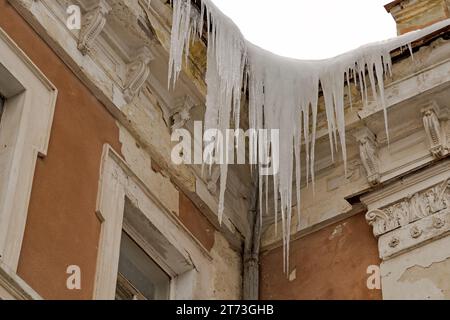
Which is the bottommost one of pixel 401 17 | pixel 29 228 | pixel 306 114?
pixel 29 228

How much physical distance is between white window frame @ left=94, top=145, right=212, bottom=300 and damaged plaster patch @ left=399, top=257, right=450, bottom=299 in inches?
55.6

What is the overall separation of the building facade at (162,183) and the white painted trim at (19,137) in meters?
0.01

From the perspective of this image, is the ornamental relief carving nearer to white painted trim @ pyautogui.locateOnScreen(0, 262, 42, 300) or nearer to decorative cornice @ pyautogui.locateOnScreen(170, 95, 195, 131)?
decorative cornice @ pyautogui.locateOnScreen(170, 95, 195, 131)

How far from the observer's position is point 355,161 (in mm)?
9906

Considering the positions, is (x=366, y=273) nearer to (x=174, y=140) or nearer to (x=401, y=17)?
(x=174, y=140)

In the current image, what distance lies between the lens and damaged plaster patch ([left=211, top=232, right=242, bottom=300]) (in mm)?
9367

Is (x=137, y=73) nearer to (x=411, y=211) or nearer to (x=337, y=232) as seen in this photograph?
(x=337, y=232)

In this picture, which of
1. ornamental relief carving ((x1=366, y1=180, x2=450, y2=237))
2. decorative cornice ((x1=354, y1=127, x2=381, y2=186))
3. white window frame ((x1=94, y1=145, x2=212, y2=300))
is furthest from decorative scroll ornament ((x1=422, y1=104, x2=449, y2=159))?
white window frame ((x1=94, y1=145, x2=212, y2=300))

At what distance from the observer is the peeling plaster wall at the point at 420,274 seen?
879 centimetres

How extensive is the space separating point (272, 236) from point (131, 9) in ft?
6.87

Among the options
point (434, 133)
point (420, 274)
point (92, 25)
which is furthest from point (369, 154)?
point (92, 25)

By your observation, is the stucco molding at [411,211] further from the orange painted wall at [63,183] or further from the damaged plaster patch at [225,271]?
the orange painted wall at [63,183]

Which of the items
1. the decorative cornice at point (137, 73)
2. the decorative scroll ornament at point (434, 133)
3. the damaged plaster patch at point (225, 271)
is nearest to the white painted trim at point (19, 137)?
the decorative cornice at point (137, 73)
